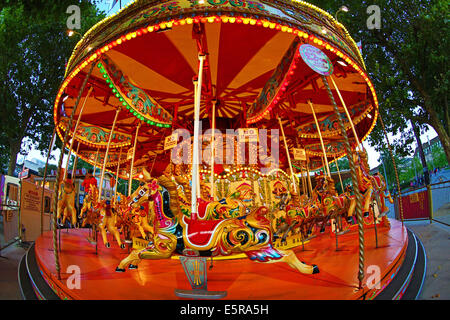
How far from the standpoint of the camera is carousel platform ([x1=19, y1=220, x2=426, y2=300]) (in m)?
3.22

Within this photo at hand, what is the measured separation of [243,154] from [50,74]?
10963 mm

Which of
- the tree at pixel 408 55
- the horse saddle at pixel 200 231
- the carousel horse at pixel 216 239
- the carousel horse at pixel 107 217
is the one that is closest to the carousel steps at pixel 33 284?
the carousel horse at pixel 216 239

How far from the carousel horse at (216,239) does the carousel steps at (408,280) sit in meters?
0.80

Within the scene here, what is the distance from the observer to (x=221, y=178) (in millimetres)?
8508

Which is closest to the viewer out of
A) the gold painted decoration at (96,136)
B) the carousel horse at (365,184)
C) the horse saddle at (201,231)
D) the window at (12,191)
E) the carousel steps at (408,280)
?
the carousel steps at (408,280)

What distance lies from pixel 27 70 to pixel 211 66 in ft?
36.1

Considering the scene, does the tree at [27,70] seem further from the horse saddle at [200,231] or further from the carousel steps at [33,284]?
the horse saddle at [200,231]

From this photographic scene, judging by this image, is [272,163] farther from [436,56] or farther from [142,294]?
[142,294]

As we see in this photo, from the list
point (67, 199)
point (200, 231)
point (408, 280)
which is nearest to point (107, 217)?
point (67, 199)

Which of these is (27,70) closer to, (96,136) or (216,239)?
(96,136)

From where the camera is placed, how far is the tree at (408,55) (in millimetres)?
11156

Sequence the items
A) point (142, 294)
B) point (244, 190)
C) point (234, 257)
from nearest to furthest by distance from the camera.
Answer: point (142, 294), point (234, 257), point (244, 190)

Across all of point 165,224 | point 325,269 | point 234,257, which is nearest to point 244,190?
point 234,257

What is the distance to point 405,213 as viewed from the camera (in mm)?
11633
